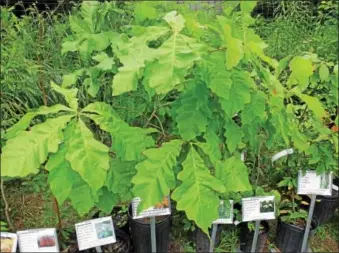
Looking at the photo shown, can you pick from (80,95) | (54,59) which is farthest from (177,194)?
(54,59)

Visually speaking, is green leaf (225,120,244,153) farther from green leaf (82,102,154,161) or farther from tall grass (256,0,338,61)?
tall grass (256,0,338,61)

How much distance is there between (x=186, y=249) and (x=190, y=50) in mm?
1487

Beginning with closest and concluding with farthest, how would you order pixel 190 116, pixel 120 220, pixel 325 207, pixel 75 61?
pixel 190 116 < pixel 120 220 < pixel 325 207 < pixel 75 61

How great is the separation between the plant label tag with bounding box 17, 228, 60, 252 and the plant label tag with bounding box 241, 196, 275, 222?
2.92 ft

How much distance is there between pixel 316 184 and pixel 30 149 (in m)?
1.44

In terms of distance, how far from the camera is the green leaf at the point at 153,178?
4.06ft

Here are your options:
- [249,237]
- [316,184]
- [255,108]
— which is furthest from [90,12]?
[249,237]

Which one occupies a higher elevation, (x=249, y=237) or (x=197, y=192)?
(x=197, y=192)

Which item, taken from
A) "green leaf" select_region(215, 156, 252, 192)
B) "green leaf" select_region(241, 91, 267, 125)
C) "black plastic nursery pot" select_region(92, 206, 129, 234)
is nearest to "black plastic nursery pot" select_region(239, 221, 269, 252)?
"black plastic nursery pot" select_region(92, 206, 129, 234)

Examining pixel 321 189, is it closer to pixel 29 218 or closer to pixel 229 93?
pixel 229 93

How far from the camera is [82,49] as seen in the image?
142cm

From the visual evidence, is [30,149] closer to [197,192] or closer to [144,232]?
[197,192]

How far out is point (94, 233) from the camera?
163cm

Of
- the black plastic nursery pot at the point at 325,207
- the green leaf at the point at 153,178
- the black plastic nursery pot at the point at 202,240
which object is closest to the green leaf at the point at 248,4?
the green leaf at the point at 153,178
